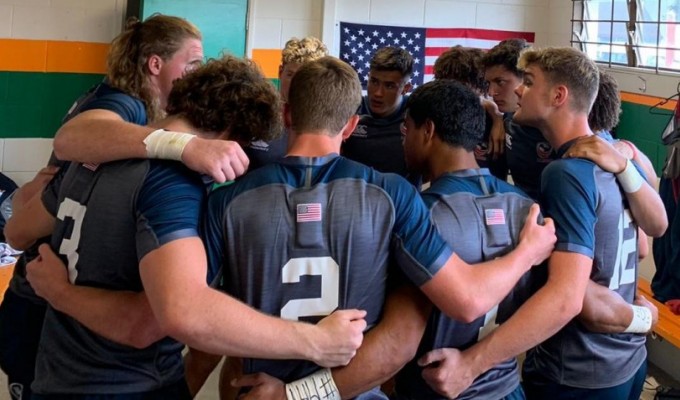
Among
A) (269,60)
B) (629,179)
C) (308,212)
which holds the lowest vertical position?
(308,212)

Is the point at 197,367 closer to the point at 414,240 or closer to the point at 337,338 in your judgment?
the point at 337,338

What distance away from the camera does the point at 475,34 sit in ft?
18.7

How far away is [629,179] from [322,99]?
3.27ft

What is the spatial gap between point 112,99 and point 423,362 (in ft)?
3.85

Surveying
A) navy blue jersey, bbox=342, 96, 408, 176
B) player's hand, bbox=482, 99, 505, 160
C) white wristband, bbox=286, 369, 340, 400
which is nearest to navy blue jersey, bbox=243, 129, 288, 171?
navy blue jersey, bbox=342, 96, 408, 176

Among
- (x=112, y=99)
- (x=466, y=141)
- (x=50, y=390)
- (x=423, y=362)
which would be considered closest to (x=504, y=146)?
(x=466, y=141)

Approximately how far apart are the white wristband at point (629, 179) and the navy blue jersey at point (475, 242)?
389 mm

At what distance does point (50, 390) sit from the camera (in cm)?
167

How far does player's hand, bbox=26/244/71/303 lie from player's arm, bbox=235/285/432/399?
0.50m

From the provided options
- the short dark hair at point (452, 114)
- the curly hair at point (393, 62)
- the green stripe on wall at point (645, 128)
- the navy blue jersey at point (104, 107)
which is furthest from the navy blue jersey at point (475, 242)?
the green stripe on wall at point (645, 128)

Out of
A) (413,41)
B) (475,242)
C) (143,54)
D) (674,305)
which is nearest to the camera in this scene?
(475,242)

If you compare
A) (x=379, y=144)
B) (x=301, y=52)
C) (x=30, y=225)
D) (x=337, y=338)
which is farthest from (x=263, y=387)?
(x=301, y=52)

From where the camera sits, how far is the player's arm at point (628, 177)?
2.02 metres

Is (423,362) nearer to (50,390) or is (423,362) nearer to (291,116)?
(291,116)
